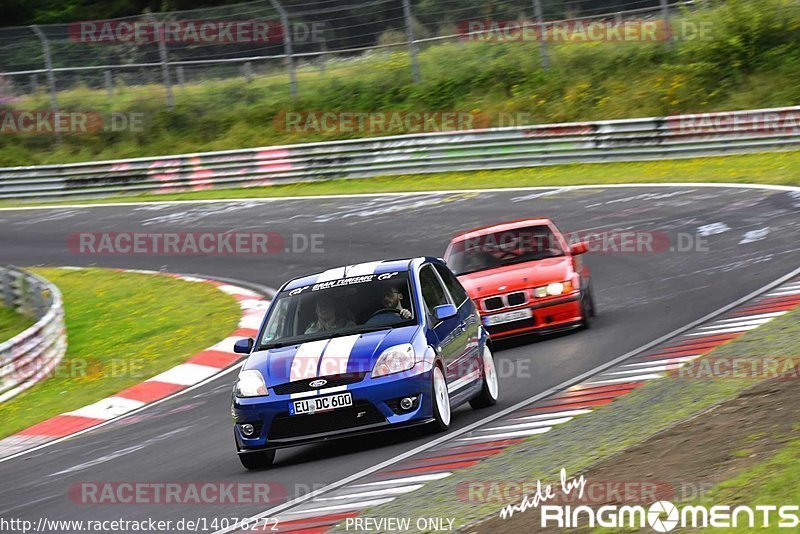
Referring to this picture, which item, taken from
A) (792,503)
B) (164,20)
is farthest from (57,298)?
(164,20)

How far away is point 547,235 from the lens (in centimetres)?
1458

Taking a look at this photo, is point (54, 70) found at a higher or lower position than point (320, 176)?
higher

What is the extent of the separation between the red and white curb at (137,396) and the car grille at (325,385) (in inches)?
156

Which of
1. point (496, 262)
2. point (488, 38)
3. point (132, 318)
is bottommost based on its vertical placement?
point (132, 318)

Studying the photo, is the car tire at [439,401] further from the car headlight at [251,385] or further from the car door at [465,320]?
the car headlight at [251,385]

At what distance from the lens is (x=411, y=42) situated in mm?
31547

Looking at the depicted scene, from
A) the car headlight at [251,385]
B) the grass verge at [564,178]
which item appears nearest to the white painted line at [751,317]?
the car headlight at [251,385]

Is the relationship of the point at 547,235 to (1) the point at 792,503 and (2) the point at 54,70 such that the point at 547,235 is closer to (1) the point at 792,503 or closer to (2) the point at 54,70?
(1) the point at 792,503

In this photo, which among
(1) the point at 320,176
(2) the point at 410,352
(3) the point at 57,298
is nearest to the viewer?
(2) the point at 410,352

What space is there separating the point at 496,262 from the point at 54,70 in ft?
72.5

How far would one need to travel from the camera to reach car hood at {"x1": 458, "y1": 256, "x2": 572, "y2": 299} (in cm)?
1359

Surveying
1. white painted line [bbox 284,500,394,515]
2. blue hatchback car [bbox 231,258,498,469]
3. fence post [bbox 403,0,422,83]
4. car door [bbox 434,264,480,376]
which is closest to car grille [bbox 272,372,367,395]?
blue hatchback car [bbox 231,258,498,469]

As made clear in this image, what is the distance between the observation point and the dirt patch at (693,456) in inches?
249

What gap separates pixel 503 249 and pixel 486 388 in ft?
13.2
